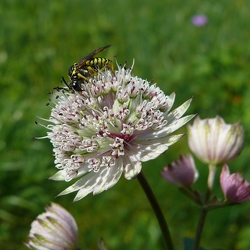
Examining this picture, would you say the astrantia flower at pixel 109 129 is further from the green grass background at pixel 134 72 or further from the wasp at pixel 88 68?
the green grass background at pixel 134 72

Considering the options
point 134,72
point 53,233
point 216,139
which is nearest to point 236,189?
point 216,139

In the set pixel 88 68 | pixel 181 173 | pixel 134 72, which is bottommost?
pixel 181 173

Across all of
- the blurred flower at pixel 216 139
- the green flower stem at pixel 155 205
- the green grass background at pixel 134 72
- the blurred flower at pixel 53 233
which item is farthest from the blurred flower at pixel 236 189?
the green grass background at pixel 134 72

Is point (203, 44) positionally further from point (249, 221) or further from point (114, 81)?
point (114, 81)

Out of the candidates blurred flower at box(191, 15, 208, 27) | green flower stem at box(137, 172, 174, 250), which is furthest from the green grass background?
green flower stem at box(137, 172, 174, 250)

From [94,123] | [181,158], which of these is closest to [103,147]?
[94,123]

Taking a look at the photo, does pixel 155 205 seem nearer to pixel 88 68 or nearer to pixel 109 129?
pixel 109 129
